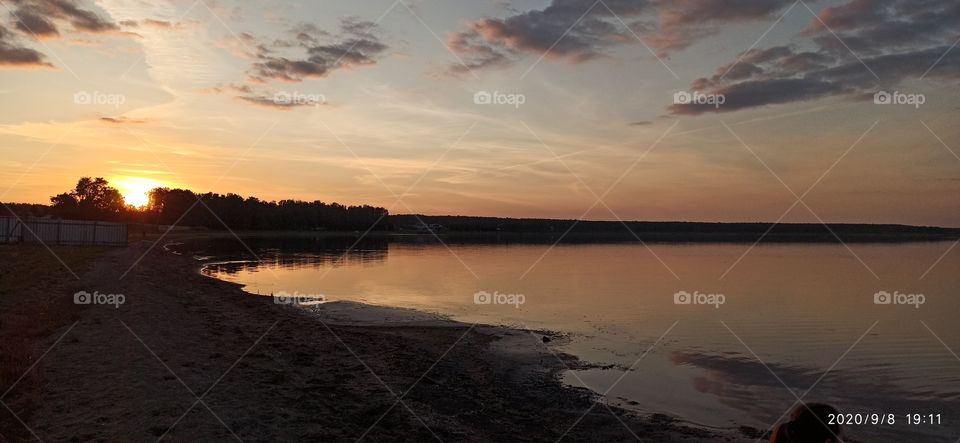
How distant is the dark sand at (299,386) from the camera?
32.5 ft

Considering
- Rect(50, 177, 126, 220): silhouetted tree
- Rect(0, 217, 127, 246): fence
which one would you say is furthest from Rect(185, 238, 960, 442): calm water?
Rect(50, 177, 126, 220): silhouetted tree

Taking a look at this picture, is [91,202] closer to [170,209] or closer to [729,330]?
[170,209]

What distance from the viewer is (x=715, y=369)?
18516 mm

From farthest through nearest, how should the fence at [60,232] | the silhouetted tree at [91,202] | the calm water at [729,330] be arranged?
1. the silhouetted tree at [91,202]
2. the fence at [60,232]
3. the calm water at [729,330]

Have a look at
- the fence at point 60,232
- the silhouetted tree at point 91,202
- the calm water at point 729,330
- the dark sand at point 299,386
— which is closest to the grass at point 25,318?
the dark sand at point 299,386

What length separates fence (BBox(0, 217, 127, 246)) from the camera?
47.9m

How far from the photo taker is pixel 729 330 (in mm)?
25891

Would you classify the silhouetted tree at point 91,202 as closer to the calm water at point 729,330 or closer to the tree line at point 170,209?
the tree line at point 170,209

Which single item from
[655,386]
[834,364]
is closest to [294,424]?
[655,386]

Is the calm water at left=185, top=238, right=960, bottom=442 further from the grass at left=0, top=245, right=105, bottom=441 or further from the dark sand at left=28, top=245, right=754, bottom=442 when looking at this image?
the grass at left=0, top=245, right=105, bottom=441

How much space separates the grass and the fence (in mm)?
17852

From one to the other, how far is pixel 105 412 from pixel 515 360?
1134 centimetres

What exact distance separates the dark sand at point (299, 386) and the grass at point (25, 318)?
0.91 feet

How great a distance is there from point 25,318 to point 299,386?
8956mm
